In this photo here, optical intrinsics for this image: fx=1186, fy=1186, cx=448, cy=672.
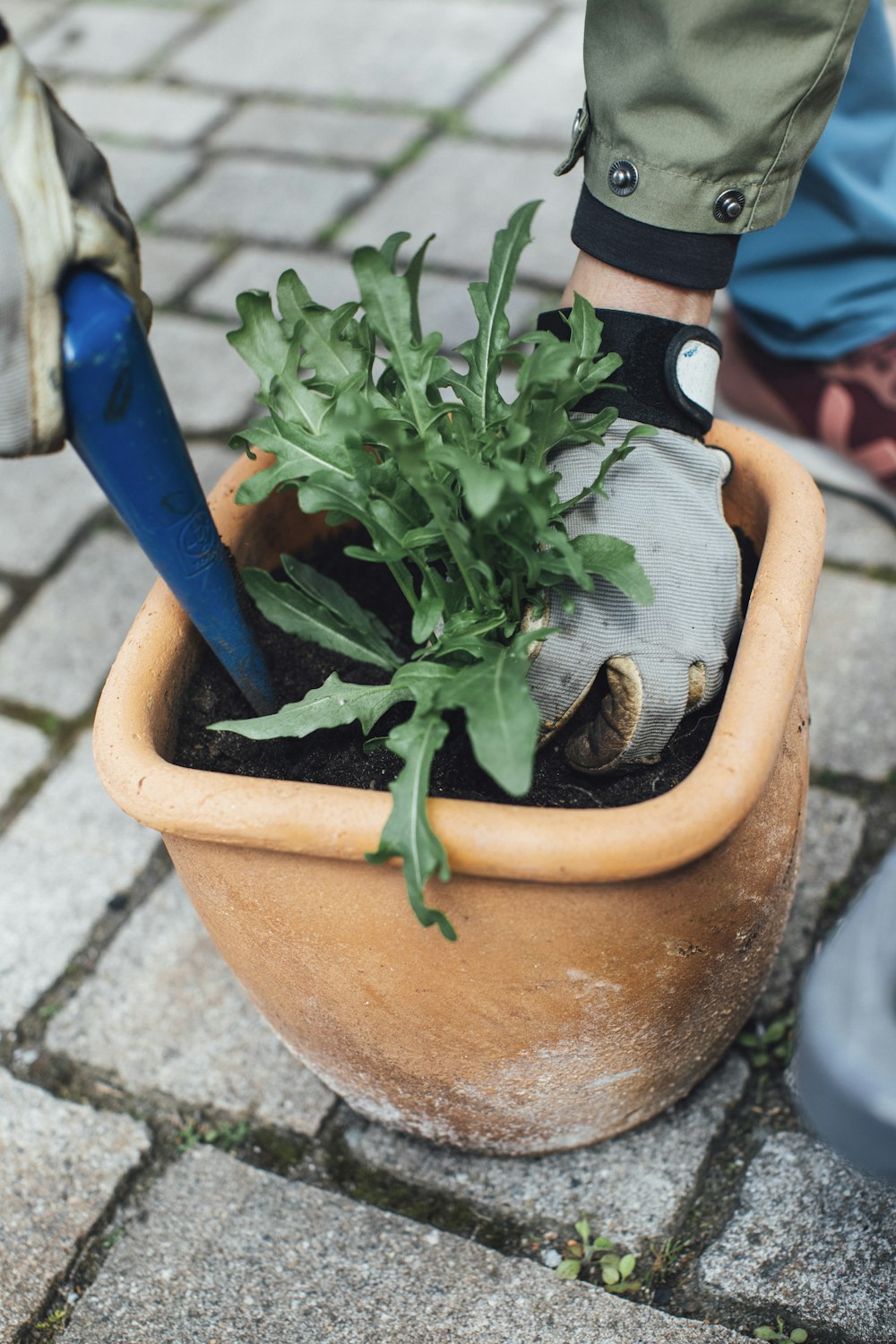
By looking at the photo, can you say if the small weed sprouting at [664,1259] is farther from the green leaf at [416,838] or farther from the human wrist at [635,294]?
the human wrist at [635,294]

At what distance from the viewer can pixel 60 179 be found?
0.82m

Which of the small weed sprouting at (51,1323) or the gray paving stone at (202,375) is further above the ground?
the gray paving stone at (202,375)

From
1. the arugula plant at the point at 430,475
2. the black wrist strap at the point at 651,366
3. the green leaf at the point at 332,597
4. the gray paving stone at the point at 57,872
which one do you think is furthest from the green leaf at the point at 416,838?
the gray paving stone at the point at 57,872

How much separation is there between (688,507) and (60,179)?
2.00 feet

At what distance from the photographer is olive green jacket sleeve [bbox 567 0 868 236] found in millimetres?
1030

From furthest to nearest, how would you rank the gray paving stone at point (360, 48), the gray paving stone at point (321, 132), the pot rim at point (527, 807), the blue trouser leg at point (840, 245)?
the gray paving stone at point (360, 48)
the gray paving stone at point (321, 132)
the blue trouser leg at point (840, 245)
the pot rim at point (527, 807)

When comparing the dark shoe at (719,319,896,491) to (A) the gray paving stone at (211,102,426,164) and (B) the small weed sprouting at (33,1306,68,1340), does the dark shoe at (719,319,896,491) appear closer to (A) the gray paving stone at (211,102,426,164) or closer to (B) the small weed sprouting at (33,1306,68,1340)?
(A) the gray paving stone at (211,102,426,164)

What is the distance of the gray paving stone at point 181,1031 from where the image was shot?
139 centimetres

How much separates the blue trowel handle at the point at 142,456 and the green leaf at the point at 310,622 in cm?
4

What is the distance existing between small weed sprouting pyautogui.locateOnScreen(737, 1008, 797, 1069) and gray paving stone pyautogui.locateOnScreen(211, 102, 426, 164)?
92.1 inches

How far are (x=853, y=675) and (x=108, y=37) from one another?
3040mm

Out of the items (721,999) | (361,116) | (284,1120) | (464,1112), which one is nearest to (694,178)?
(721,999)

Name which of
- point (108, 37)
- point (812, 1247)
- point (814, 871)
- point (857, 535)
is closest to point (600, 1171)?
point (812, 1247)

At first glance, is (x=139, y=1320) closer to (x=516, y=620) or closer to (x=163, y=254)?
(x=516, y=620)
